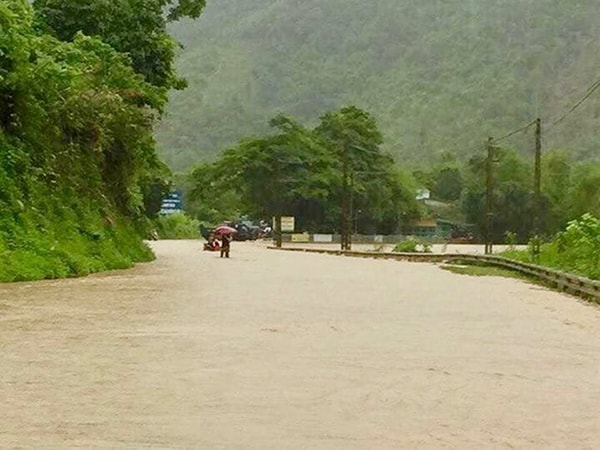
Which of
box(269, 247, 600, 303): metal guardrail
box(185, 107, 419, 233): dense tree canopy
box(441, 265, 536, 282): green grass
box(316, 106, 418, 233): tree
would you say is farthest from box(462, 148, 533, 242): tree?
box(441, 265, 536, 282): green grass

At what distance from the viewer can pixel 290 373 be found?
11.1 m

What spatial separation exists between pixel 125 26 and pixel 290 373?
33.3 metres

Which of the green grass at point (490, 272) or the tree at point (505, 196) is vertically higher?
the tree at point (505, 196)

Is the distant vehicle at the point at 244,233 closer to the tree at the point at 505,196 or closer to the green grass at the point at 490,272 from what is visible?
the tree at the point at 505,196

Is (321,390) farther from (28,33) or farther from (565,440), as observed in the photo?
(28,33)

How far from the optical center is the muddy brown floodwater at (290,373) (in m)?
8.04

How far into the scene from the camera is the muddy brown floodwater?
804 centimetres

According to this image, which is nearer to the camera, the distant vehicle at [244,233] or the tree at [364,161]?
the tree at [364,161]

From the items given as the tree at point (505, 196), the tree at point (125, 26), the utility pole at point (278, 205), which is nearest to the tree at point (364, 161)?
the utility pole at point (278, 205)

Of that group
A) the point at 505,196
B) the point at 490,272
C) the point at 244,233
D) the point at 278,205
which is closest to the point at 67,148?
the point at 490,272

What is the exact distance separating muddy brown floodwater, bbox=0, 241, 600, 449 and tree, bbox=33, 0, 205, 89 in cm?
2165

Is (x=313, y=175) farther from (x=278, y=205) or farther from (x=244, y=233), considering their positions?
(x=244, y=233)

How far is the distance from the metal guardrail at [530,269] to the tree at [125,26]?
16537 mm

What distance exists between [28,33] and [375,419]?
87.0ft
